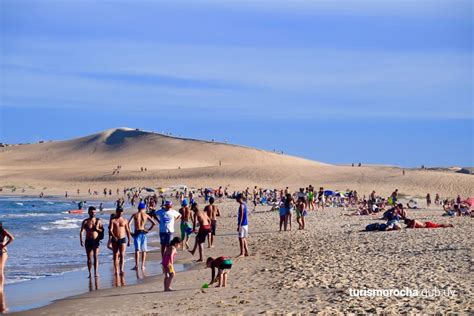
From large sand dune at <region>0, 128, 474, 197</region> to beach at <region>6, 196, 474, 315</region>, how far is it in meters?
47.5

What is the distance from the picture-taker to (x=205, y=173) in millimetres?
83938

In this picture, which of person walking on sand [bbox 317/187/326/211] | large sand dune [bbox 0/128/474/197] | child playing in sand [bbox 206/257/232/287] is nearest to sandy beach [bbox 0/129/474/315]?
child playing in sand [bbox 206/257/232/287]

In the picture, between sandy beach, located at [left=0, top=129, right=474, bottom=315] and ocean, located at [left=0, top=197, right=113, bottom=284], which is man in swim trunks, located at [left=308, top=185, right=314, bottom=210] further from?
ocean, located at [left=0, top=197, right=113, bottom=284]

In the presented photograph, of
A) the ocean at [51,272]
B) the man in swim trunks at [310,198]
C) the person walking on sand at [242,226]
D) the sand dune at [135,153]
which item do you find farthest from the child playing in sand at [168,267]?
the sand dune at [135,153]

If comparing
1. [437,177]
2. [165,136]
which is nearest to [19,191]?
[437,177]

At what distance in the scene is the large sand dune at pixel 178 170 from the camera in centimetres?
7119

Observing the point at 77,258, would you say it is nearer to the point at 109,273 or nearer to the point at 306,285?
the point at 109,273

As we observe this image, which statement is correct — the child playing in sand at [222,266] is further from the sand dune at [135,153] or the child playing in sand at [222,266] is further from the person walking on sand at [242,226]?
the sand dune at [135,153]

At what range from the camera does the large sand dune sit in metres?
71.2

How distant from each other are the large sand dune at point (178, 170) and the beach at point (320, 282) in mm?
47500

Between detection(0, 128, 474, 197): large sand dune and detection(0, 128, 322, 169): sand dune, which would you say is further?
detection(0, 128, 322, 169): sand dune

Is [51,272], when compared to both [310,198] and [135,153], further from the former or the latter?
[135,153]

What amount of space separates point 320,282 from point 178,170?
78.4 meters

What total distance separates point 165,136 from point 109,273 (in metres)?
123
